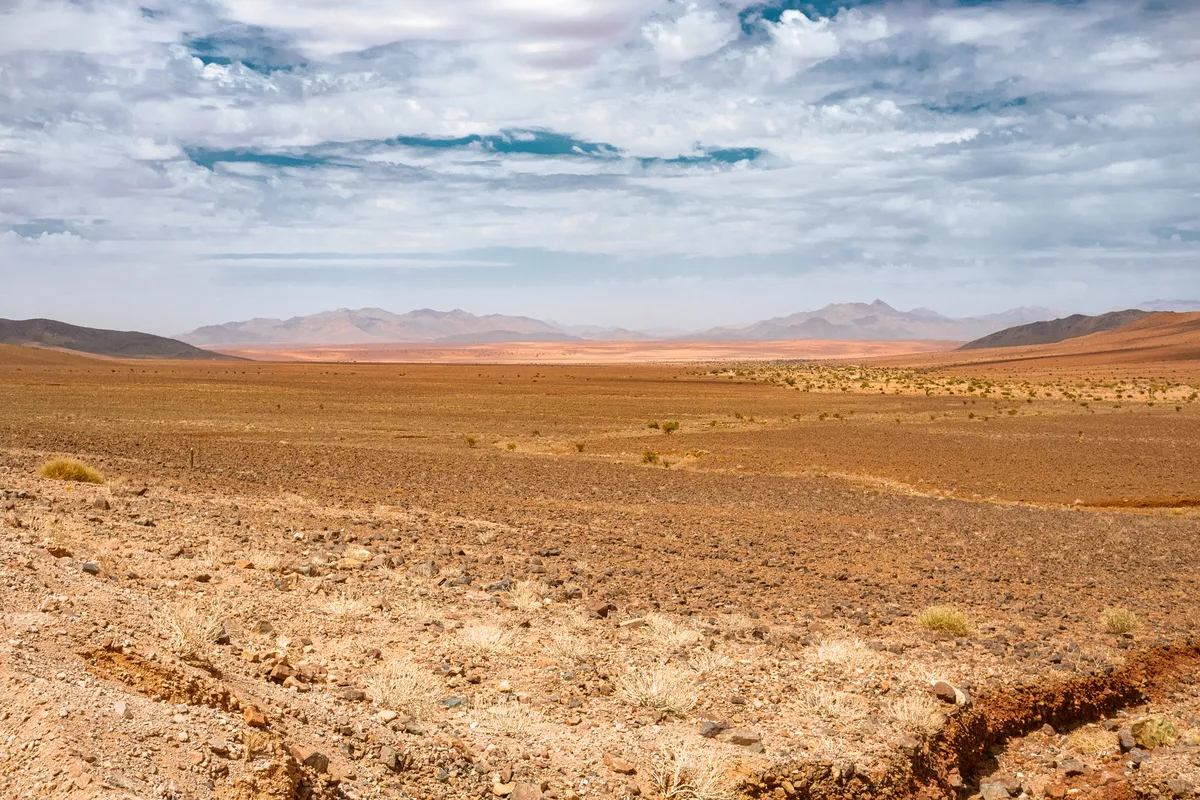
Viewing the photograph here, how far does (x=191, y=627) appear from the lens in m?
7.53

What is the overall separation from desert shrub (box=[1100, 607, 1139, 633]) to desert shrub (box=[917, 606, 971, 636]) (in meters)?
1.76

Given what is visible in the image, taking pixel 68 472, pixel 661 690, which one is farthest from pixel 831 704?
pixel 68 472

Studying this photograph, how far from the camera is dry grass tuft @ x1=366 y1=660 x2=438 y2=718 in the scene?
286 inches

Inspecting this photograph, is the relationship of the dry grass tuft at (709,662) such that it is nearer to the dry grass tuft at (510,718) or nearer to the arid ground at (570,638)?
the arid ground at (570,638)

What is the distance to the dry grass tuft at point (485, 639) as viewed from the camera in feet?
29.0

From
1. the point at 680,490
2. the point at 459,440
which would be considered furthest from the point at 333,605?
the point at 459,440

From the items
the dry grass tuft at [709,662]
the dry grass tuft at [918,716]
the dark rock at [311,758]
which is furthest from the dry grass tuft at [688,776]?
the dark rock at [311,758]

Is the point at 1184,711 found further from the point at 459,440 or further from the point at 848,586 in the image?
the point at 459,440

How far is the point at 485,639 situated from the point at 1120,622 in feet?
24.1

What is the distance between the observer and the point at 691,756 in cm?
694

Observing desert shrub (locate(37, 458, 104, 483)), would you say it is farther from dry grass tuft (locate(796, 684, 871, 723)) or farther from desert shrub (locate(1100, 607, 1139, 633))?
desert shrub (locate(1100, 607, 1139, 633))

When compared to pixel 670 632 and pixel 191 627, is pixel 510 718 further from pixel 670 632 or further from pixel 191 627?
pixel 670 632

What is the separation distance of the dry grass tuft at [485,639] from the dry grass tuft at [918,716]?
351 centimetres

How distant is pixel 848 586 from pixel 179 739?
31.0 ft
